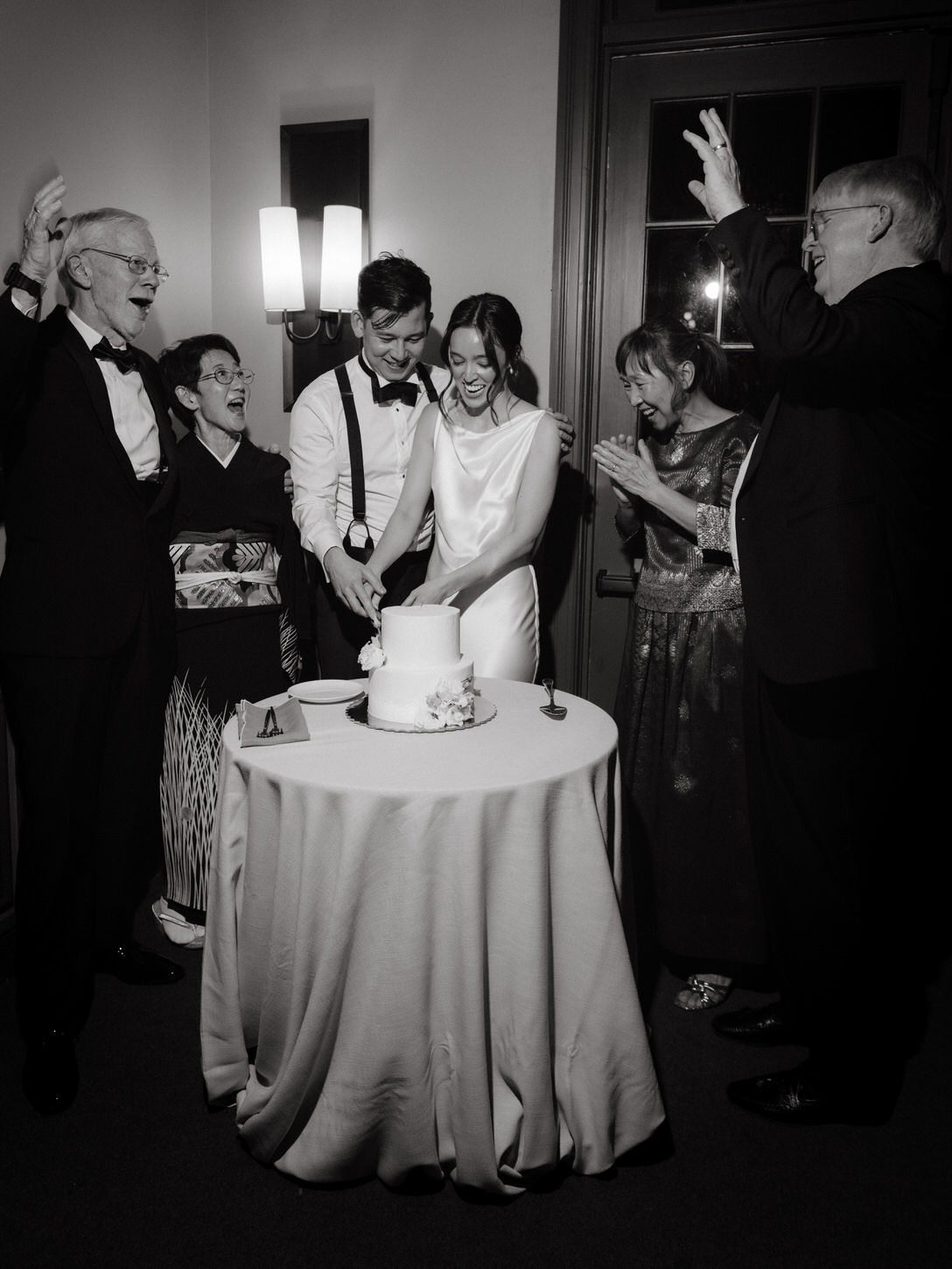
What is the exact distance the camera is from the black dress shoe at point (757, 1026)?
2324 mm

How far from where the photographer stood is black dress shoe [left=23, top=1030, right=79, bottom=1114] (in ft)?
6.68

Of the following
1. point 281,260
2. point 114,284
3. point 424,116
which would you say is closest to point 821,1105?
point 114,284

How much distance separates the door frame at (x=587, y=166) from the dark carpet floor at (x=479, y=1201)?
5.61ft

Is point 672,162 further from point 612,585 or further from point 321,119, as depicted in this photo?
point 612,585

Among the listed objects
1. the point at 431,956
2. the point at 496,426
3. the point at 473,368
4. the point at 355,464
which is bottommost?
the point at 431,956

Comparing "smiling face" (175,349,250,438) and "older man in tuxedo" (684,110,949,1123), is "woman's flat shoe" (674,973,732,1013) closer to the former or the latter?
"older man in tuxedo" (684,110,949,1123)

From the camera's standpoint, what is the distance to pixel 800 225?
3129 millimetres

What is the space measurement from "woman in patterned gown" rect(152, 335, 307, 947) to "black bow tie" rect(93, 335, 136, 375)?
1.04 ft

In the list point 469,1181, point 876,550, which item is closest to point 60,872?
point 469,1181

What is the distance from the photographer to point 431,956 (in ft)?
5.52

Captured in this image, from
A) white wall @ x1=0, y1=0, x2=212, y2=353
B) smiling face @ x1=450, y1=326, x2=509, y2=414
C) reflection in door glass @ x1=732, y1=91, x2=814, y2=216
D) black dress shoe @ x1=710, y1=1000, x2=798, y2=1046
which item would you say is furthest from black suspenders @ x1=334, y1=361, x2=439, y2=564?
black dress shoe @ x1=710, y1=1000, x2=798, y2=1046

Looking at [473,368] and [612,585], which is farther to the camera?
[612,585]

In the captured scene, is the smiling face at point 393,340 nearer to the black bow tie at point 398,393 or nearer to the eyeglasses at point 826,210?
the black bow tie at point 398,393

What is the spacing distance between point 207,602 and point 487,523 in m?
0.79
